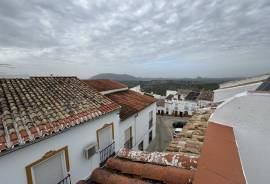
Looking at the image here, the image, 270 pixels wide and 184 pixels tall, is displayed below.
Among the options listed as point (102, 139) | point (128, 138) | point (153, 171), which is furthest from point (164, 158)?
point (128, 138)

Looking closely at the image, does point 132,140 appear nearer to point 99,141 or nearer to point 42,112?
point 99,141

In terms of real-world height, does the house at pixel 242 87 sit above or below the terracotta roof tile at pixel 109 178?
above

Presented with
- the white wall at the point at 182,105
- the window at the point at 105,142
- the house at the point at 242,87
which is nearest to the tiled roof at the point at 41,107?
the window at the point at 105,142

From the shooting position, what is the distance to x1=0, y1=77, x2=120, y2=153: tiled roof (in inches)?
183

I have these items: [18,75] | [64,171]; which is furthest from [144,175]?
[18,75]

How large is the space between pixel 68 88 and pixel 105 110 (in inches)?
103

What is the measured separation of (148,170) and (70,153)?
3.72 metres

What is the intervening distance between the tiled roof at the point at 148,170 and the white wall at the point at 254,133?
137 cm

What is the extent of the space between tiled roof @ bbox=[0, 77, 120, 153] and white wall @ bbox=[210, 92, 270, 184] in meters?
5.09

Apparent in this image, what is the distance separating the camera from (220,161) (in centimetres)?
195

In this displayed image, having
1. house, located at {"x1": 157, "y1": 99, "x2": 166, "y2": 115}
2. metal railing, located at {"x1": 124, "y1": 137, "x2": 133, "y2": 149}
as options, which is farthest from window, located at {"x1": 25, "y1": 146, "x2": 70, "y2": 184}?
house, located at {"x1": 157, "y1": 99, "x2": 166, "y2": 115}

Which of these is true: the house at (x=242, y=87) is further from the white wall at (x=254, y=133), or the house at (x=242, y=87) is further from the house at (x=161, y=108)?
the house at (x=161, y=108)

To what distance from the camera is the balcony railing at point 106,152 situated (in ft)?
26.4

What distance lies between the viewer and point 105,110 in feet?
25.7
